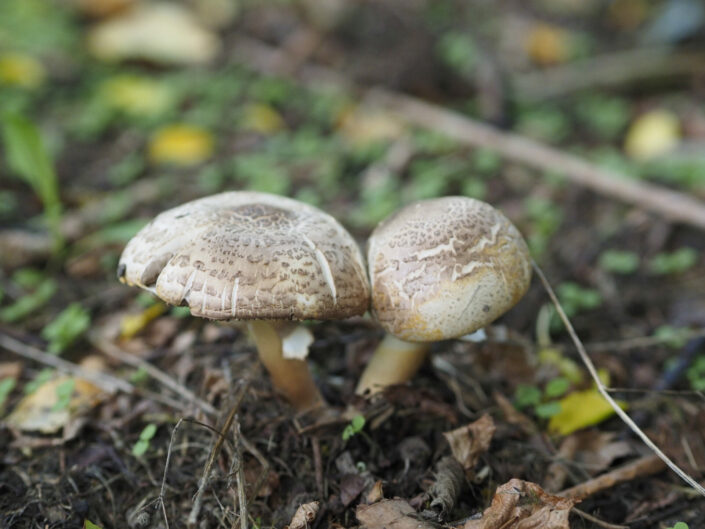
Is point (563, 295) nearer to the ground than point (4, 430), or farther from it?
farther from it

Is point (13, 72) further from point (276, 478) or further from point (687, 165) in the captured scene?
point (687, 165)

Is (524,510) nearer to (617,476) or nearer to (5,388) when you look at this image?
(617,476)

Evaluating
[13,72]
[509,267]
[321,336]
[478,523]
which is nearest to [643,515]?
[478,523]

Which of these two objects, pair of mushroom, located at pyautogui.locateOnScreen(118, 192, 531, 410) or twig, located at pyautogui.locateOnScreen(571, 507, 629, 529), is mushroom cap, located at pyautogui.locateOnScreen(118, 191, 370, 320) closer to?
pair of mushroom, located at pyautogui.locateOnScreen(118, 192, 531, 410)

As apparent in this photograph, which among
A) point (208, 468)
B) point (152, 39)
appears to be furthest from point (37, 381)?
point (152, 39)

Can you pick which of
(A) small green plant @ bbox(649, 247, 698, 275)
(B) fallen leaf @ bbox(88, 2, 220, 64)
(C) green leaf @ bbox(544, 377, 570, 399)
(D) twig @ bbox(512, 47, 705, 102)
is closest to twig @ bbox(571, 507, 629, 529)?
(C) green leaf @ bbox(544, 377, 570, 399)
